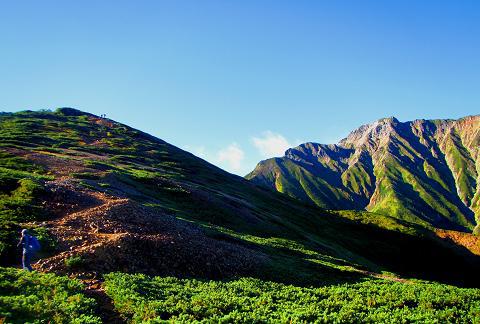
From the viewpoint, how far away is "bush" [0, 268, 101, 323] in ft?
50.4

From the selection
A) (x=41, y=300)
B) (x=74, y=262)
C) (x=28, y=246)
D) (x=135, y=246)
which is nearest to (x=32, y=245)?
(x=28, y=246)

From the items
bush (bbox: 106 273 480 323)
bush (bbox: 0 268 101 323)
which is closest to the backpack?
bush (bbox: 0 268 101 323)

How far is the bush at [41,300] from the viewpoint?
15.4 meters

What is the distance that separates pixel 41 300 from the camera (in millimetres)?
16906

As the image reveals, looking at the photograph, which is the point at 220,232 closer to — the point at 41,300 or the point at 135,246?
the point at 135,246

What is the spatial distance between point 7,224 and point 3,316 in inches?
800

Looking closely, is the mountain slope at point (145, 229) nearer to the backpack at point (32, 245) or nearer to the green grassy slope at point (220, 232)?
the green grassy slope at point (220, 232)

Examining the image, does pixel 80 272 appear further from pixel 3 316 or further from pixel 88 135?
pixel 88 135

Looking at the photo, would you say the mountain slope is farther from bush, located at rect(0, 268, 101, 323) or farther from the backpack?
bush, located at rect(0, 268, 101, 323)

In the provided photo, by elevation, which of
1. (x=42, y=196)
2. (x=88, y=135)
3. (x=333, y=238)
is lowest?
(x=333, y=238)

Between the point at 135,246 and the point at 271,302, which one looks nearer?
the point at 271,302

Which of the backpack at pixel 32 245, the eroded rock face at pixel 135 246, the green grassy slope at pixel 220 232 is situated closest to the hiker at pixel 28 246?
the backpack at pixel 32 245

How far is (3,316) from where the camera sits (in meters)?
14.7

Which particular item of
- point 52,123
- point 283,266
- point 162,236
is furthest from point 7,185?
point 52,123
